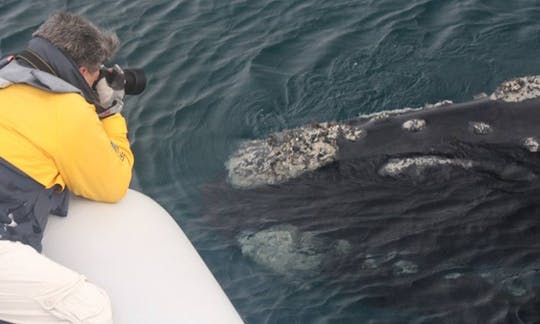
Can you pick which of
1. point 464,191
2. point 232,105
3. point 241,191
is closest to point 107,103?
point 241,191

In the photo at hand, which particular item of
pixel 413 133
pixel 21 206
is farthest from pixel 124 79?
pixel 413 133

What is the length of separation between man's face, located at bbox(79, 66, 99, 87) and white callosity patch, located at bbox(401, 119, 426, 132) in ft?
A: 8.68

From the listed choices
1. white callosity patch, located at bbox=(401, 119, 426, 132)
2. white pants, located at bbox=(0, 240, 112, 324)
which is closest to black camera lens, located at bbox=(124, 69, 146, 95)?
white pants, located at bbox=(0, 240, 112, 324)

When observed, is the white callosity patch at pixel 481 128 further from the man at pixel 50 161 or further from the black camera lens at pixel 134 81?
the man at pixel 50 161

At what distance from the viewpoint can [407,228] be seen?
20.6ft

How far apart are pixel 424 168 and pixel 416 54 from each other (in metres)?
3.43

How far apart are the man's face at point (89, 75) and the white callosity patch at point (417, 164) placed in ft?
8.33

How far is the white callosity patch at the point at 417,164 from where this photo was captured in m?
6.34

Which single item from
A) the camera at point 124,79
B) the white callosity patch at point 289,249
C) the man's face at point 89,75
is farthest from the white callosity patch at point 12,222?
the white callosity patch at point 289,249

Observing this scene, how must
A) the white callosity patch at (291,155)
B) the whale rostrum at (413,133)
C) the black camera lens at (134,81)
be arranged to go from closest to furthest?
the black camera lens at (134,81) → the whale rostrum at (413,133) → the white callosity patch at (291,155)

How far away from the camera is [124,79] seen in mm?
5371

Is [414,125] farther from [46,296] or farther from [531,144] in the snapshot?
[46,296]

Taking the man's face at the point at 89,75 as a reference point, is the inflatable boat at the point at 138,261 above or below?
below

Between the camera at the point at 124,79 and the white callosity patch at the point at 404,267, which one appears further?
the white callosity patch at the point at 404,267
